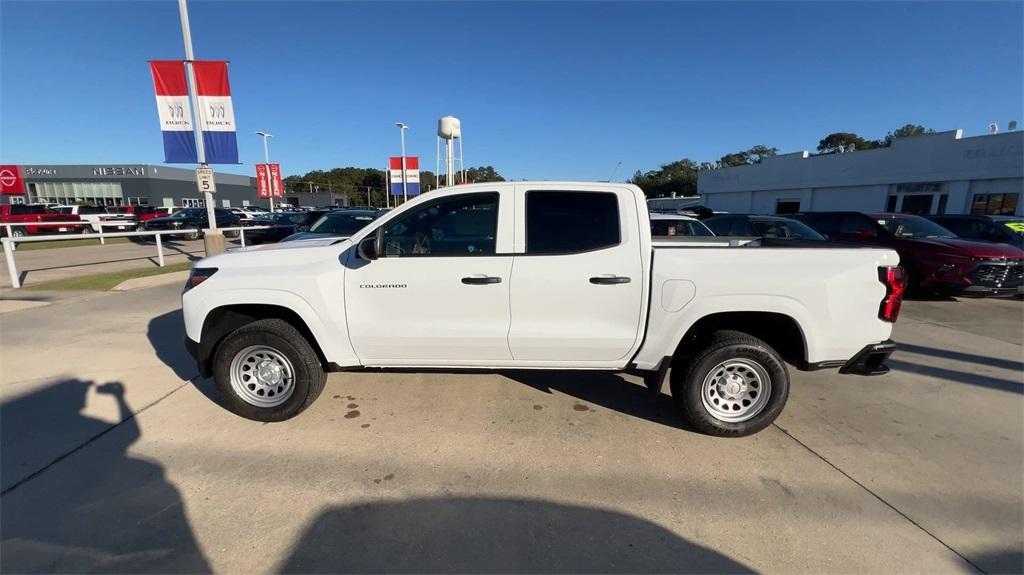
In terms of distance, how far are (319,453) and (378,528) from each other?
98 cm

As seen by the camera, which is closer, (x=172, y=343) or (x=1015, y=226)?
(x=172, y=343)

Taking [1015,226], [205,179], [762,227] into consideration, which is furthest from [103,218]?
[1015,226]

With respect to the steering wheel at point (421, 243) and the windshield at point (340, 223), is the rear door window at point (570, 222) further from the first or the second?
the windshield at point (340, 223)

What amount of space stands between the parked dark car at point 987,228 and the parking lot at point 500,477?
7.85 m

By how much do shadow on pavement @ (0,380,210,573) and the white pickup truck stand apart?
85 centimetres

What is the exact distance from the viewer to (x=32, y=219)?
19125 mm

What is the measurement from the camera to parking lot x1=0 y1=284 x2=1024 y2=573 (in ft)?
7.50

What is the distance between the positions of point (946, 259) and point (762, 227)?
3019mm

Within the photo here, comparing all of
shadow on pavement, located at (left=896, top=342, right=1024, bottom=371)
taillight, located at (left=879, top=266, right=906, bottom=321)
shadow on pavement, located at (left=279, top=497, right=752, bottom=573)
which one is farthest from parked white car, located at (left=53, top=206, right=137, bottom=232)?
shadow on pavement, located at (left=896, top=342, right=1024, bottom=371)

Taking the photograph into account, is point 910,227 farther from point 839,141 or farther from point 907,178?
point 839,141

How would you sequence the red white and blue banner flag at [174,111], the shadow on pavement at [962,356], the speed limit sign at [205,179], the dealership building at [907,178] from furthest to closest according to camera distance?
the dealership building at [907,178] → the speed limit sign at [205,179] → the red white and blue banner flag at [174,111] → the shadow on pavement at [962,356]

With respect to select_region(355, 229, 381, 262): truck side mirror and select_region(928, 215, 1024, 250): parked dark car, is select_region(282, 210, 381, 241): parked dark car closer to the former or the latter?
select_region(355, 229, 381, 262): truck side mirror

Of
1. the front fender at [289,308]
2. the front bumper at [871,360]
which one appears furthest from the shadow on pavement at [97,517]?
the front bumper at [871,360]

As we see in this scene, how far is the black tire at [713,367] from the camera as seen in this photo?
3.27 meters
